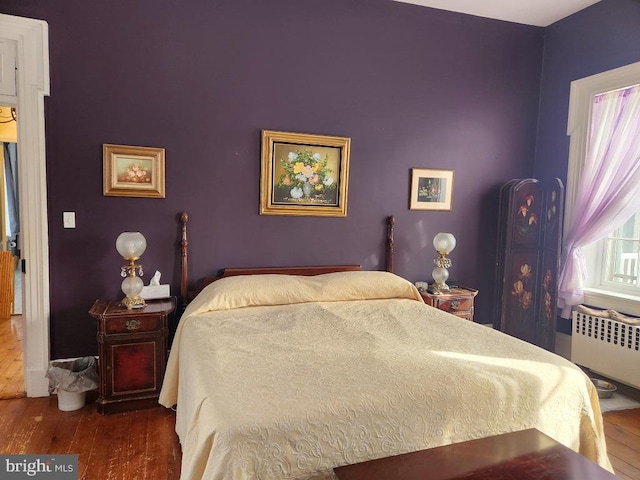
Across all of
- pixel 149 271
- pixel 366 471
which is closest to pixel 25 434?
pixel 149 271

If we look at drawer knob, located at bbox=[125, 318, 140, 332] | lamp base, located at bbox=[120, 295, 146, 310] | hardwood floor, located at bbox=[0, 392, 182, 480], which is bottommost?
hardwood floor, located at bbox=[0, 392, 182, 480]

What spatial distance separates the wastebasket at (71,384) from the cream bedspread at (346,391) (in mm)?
557

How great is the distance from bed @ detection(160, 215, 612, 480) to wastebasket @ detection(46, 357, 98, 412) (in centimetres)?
55

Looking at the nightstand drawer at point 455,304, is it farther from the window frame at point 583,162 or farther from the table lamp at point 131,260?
the table lamp at point 131,260

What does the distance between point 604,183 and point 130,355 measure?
3.65 metres

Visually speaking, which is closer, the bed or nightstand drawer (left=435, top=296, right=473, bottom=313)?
the bed

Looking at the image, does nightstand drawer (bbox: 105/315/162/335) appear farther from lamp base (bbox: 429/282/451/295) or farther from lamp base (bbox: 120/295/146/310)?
lamp base (bbox: 429/282/451/295)

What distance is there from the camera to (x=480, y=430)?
5.51 feet

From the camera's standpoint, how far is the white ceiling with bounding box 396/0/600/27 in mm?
→ 3506

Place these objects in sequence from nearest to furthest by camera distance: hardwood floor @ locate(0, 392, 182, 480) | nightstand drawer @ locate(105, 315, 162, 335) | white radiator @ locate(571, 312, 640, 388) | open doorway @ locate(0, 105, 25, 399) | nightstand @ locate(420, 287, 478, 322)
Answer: hardwood floor @ locate(0, 392, 182, 480)
nightstand drawer @ locate(105, 315, 162, 335)
white radiator @ locate(571, 312, 640, 388)
open doorway @ locate(0, 105, 25, 399)
nightstand @ locate(420, 287, 478, 322)

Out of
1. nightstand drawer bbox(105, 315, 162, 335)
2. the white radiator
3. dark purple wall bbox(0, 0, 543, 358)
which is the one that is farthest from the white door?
the white radiator

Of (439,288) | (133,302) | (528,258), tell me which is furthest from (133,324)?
(528,258)

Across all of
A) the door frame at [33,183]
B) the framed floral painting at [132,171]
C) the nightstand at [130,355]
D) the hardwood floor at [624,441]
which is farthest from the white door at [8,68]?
the hardwood floor at [624,441]

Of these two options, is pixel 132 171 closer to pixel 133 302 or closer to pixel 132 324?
pixel 133 302
